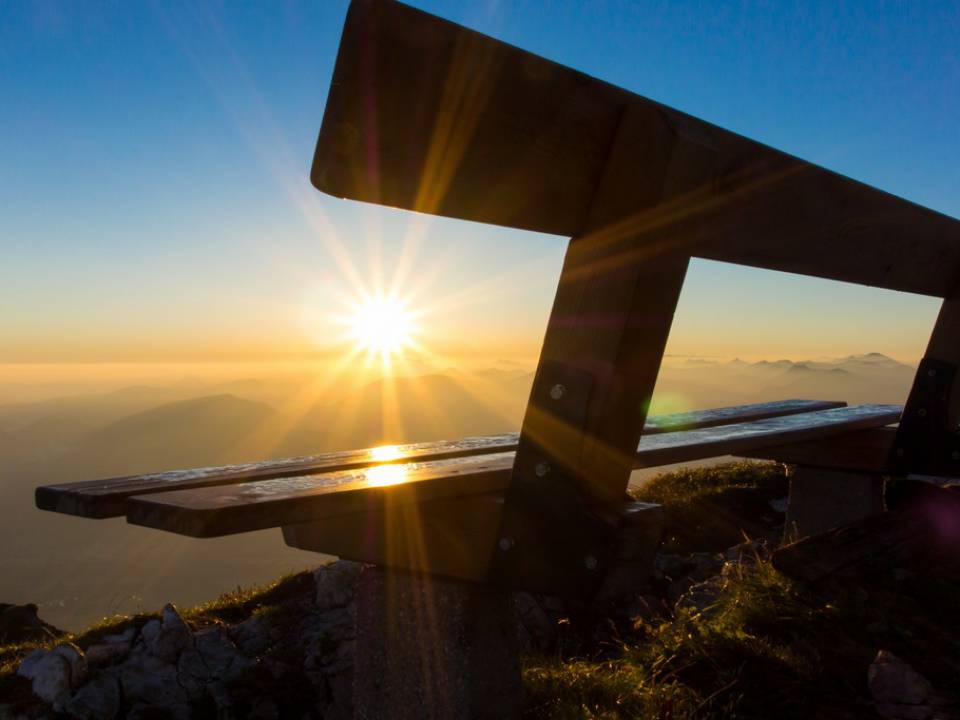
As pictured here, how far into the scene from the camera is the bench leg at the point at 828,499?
13.0 ft

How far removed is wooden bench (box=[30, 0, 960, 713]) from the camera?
1.17 meters

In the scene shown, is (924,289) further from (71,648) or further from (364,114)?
(71,648)

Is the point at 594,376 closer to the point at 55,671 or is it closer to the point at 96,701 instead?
the point at 96,701

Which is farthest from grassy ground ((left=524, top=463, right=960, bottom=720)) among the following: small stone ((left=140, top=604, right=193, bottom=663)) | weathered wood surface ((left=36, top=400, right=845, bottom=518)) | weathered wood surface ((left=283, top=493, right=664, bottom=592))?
small stone ((left=140, top=604, right=193, bottom=663))

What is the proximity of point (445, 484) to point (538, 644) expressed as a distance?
9.52 ft

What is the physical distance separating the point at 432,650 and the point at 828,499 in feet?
9.95

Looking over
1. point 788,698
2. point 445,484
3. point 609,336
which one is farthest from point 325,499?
point 788,698

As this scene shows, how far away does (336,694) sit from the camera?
353 cm

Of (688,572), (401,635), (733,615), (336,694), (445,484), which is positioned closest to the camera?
(445,484)

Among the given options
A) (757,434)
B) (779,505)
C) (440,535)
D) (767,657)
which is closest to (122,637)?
(440,535)

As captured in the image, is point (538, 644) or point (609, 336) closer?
point (609, 336)

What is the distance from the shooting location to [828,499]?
13.5 ft

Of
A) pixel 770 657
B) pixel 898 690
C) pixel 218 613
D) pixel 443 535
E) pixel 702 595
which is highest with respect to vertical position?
pixel 218 613

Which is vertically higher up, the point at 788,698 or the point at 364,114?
the point at 364,114
